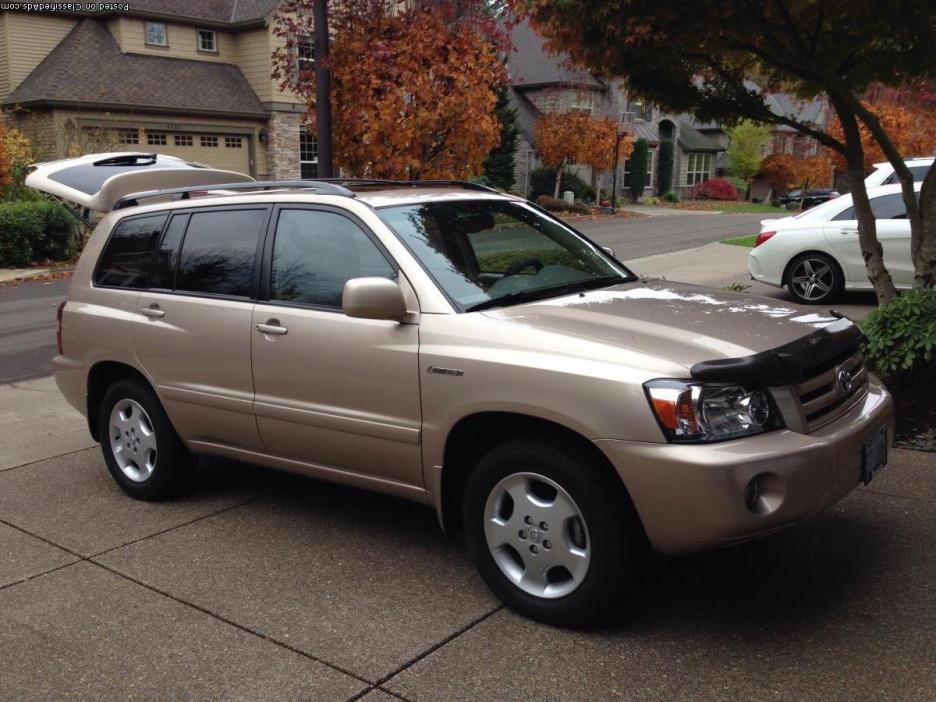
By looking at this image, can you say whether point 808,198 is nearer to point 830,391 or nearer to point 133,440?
point 133,440

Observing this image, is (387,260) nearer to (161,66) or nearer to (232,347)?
(232,347)

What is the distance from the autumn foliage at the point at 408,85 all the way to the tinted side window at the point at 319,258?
6.12 metres

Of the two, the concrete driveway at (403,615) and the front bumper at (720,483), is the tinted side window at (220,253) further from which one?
the front bumper at (720,483)

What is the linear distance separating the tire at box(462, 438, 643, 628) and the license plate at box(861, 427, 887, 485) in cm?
100

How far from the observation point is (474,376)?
13.0 ft

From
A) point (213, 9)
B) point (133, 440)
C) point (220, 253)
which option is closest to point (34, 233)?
point (213, 9)

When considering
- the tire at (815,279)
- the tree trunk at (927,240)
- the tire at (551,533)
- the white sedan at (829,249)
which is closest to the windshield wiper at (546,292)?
the tire at (551,533)

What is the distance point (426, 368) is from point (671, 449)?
1169 mm

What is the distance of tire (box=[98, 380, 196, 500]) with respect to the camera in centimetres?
545

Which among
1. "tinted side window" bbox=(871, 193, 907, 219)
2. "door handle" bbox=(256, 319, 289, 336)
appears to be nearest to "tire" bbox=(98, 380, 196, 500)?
"door handle" bbox=(256, 319, 289, 336)

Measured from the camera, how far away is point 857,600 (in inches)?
158

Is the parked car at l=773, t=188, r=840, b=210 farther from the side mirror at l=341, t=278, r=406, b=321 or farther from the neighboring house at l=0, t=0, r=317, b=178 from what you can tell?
the side mirror at l=341, t=278, r=406, b=321

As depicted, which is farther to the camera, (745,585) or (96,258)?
(96,258)

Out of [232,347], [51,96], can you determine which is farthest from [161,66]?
[232,347]
